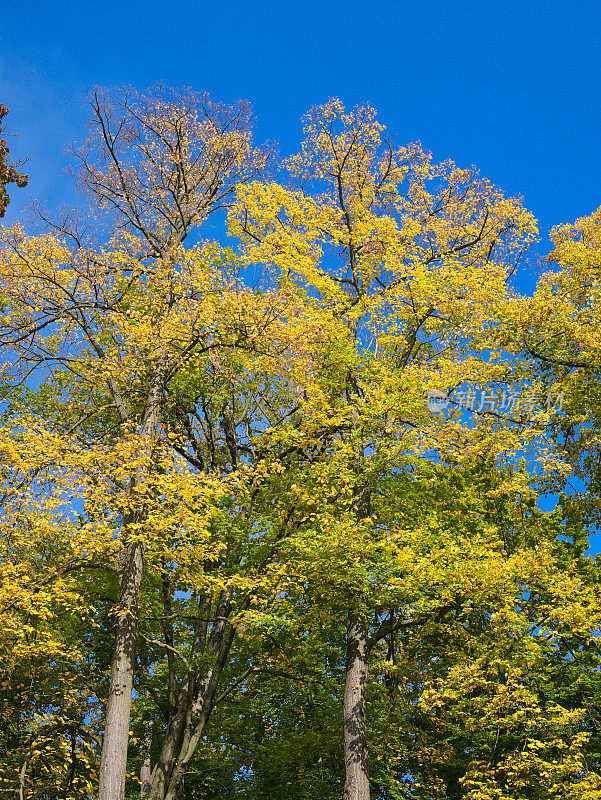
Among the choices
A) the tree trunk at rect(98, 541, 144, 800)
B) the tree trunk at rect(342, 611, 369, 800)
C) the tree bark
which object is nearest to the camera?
the tree trunk at rect(98, 541, 144, 800)

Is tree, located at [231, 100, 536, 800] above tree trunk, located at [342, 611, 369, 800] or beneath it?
above

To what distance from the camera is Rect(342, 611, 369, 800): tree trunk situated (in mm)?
12672

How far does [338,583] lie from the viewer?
43.6 ft

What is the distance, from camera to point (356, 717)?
13.2m

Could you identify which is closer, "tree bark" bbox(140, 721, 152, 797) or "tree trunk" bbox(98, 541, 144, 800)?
"tree trunk" bbox(98, 541, 144, 800)

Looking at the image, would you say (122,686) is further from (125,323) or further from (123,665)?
(125,323)

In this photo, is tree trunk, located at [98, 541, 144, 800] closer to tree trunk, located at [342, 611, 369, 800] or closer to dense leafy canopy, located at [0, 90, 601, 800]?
dense leafy canopy, located at [0, 90, 601, 800]

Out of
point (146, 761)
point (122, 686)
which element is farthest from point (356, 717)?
point (146, 761)

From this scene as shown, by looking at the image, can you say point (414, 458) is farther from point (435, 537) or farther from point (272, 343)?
point (272, 343)

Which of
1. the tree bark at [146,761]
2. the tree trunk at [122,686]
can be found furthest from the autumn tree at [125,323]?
the tree bark at [146,761]

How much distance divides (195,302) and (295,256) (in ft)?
13.2

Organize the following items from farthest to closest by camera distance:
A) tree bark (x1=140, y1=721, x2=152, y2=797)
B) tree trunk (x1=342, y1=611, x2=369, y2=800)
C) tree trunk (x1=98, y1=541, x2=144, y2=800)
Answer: tree bark (x1=140, y1=721, x2=152, y2=797), tree trunk (x1=342, y1=611, x2=369, y2=800), tree trunk (x1=98, y1=541, x2=144, y2=800)

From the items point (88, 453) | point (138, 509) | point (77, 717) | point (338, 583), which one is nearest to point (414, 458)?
point (338, 583)

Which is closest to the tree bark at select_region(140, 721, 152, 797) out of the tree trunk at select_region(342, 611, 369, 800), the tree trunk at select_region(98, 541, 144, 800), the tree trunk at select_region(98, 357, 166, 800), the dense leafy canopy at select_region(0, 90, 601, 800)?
the dense leafy canopy at select_region(0, 90, 601, 800)
